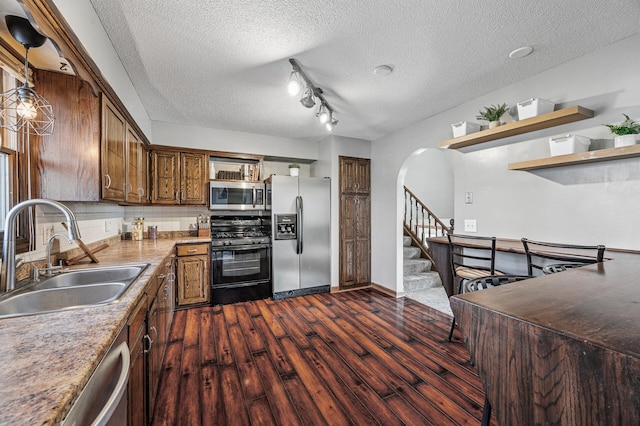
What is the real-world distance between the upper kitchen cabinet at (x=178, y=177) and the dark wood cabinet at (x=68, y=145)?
6.59 feet

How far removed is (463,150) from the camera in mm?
3008

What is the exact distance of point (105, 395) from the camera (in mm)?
811

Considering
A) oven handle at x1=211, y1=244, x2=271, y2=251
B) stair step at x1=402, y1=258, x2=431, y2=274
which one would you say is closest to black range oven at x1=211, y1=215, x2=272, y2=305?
oven handle at x1=211, y1=244, x2=271, y2=251

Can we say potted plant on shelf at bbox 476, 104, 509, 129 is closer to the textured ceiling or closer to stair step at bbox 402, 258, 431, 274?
the textured ceiling

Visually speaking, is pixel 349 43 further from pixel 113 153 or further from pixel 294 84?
pixel 113 153

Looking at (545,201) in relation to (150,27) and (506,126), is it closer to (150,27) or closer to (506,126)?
(506,126)

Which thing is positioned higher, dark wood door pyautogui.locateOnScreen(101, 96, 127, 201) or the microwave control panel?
dark wood door pyautogui.locateOnScreen(101, 96, 127, 201)

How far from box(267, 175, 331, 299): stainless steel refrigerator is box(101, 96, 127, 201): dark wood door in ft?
6.30

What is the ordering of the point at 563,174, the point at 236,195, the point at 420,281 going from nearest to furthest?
the point at 563,174, the point at 236,195, the point at 420,281

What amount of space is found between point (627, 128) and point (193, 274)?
436 centimetres

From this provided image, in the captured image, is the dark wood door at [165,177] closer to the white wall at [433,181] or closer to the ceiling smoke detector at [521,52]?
the ceiling smoke detector at [521,52]

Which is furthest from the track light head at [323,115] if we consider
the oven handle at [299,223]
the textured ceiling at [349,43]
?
the oven handle at [299,223]

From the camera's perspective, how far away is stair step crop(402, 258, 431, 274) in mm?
4559

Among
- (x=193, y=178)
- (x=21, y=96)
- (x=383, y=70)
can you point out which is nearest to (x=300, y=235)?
(x=193, y=178)
